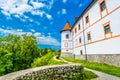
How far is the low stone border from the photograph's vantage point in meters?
6.96

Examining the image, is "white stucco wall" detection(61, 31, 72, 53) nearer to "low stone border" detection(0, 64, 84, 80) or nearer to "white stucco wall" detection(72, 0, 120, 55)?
"white stucco wall" detection(72, 0, 120, 55)

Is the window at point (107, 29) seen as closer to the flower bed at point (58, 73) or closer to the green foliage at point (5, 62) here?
the flower bed at point (58, 73)

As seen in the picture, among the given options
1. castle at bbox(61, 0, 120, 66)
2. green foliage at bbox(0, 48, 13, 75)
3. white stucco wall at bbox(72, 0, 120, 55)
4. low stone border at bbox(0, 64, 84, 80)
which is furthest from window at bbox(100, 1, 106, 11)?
green foliage at bbox(0, 48, 13, 75)

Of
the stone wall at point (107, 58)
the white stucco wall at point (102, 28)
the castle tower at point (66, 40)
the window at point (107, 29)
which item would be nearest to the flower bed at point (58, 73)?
the stone wall at point (107, 58)

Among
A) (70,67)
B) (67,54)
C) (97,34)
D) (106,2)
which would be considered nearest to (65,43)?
(67,54)

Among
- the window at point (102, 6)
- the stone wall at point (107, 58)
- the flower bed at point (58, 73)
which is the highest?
the window at point (102, 6)

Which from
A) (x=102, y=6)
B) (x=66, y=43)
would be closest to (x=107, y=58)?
(x=102, y=6)

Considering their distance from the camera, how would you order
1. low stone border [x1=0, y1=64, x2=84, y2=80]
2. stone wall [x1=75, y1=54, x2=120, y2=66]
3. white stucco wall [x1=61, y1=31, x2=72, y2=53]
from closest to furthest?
1. low stone border [x1=0, y1=64, x2=84, y2=80]
2. stone wall [x1=75, y1=54, x2=120, y2=66]
3. white stucco wall [x1=61, y1=31, x2=72, y2=53]

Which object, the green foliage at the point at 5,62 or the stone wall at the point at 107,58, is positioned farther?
the green foliage at the point at 5,62

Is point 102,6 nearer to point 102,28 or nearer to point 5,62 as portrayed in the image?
point 102,28

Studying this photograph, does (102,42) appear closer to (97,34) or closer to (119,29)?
(97,34)

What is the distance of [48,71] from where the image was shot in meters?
7.31

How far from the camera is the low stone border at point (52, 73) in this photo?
22.8ft

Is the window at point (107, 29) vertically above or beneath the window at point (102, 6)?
beneath
